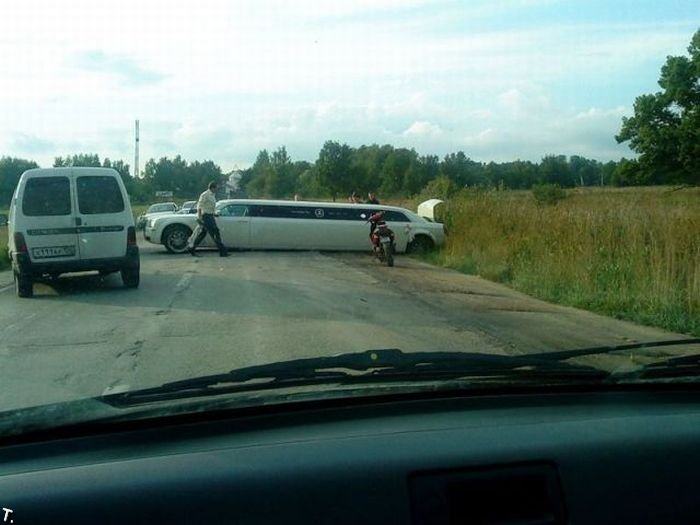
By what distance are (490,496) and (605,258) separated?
13.3 m

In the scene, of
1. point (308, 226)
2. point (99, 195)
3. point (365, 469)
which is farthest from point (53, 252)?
point (365, 469)

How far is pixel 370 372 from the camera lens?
3.59 metres

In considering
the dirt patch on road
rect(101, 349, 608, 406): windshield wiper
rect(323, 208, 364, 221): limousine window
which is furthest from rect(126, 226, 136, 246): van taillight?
rect(101, 349, 608, 406): windshield wiper

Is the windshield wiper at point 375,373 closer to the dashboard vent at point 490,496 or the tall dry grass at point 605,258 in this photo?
the dashboard vent at point 490,496

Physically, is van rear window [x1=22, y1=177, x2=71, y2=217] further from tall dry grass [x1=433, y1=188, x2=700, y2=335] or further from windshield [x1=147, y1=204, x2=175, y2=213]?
windshield [x1=147, y1=204, x2=175, y2=213]

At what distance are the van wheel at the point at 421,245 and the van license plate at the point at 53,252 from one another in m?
12.5

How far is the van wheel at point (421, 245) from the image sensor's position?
24.8 m

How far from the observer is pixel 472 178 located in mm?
61812

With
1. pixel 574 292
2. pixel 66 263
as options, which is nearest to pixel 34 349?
pixel 66 263

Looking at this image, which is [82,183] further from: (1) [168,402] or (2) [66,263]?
(1) [168,402]

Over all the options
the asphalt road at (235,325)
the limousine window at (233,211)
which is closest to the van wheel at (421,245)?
the limousine window at (233,211)

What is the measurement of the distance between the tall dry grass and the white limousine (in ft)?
7.42

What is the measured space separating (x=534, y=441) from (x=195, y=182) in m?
73.0

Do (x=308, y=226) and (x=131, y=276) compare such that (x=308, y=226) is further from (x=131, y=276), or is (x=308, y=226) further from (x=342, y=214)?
(x=131, y=276)
